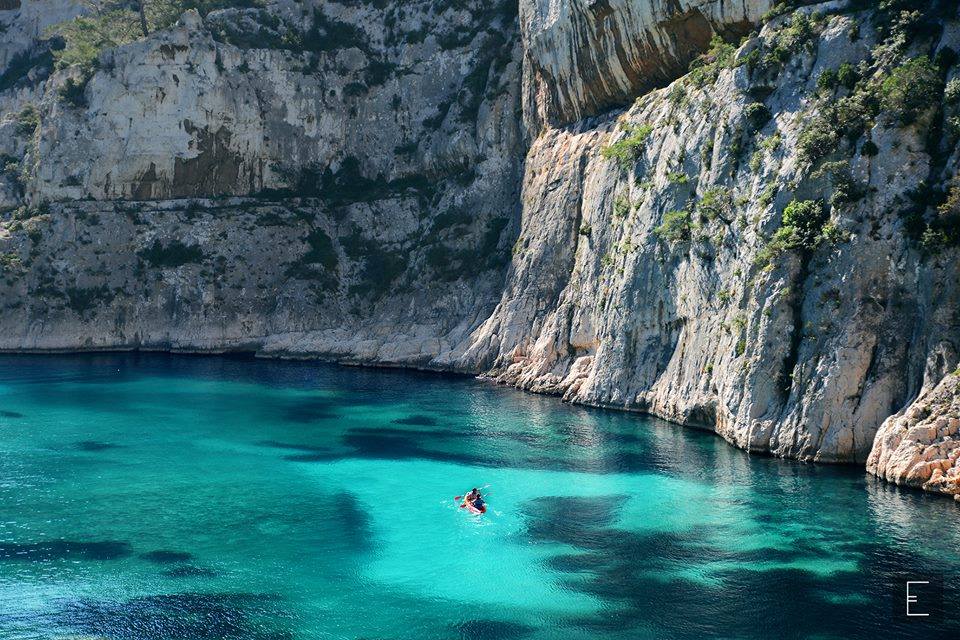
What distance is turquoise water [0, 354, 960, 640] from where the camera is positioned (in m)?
26.1

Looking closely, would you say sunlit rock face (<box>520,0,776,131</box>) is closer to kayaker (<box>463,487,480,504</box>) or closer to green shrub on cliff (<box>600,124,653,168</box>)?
green shrub on cliff (<box>600,124,653,168</box>)

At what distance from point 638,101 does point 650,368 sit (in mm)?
18550

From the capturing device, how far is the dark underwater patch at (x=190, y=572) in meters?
29.2

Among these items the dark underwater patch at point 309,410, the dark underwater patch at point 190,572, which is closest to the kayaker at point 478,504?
the dark underwater patch at point 190,572

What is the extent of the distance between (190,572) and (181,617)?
3633mm

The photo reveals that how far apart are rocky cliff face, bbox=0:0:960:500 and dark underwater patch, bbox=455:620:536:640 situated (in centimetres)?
1789

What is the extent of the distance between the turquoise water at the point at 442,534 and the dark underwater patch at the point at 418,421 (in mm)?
287

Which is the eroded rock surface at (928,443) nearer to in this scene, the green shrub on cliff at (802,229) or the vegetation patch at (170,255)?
the green shrub on cliff at (802,229)

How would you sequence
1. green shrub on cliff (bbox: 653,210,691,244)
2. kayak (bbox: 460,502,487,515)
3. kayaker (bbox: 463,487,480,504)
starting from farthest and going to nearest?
1. green shrub on cliff (bbox: 653,210,691,244)
2. kayaker (bbox: 463,487,480,504)
3. kayak (bbox: 460,502,487,515)

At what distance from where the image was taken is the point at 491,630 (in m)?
25.4

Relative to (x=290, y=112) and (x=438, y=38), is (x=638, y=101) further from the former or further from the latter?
(x=290, y=112)

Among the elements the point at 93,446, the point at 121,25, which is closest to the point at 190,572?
the point at 93,446

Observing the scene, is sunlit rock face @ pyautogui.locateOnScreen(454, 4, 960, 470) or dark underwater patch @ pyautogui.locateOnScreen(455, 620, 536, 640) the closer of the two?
dark underwater patch @ pyautogui.locateOnScreen(455, 620, 536, 640)

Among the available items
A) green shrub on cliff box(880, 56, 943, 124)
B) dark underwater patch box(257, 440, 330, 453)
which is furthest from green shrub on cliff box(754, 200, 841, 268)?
dark underwater patch box(257, 440, 330, 453)
